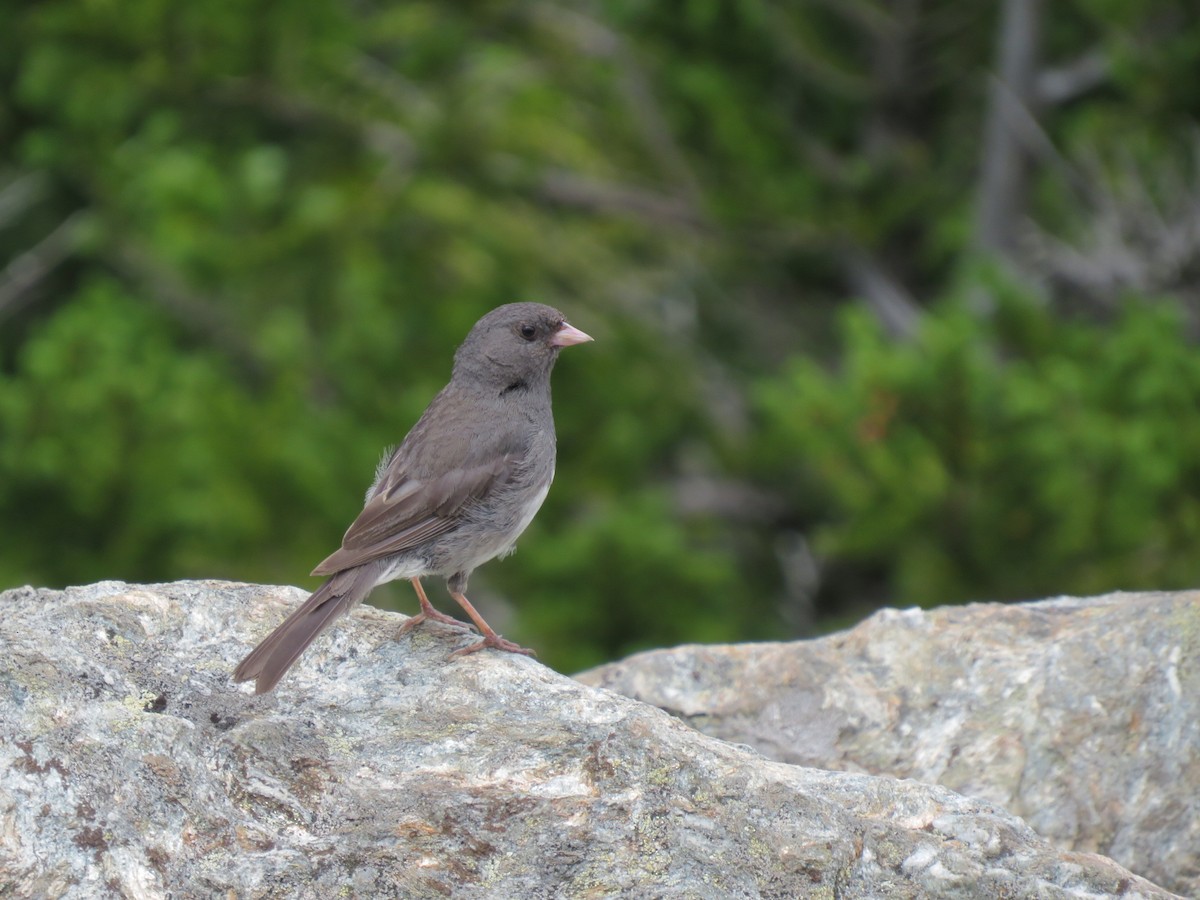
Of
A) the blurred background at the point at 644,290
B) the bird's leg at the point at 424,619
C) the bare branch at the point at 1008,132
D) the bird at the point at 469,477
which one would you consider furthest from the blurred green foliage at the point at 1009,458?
the bird's leg at the point at 424,619

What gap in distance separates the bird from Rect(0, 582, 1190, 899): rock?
0.59m

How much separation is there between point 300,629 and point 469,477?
1.11 m

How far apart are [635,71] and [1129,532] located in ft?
12.7

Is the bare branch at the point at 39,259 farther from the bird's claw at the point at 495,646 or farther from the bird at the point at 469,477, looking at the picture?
the bird's claw at the point at 495,646

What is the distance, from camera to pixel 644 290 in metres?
9.14

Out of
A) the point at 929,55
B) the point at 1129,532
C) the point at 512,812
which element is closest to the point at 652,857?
the point at 512,812

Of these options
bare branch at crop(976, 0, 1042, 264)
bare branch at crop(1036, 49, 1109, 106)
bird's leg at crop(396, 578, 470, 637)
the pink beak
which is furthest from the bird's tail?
bare branch at crop(1036, 49, 1109, 106)

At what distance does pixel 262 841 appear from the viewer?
2832mm

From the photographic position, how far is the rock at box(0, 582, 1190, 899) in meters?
2.77

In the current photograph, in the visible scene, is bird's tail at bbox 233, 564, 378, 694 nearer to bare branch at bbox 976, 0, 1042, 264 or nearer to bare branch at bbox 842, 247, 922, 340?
bare branch at bbox 842, 247, 922, 340

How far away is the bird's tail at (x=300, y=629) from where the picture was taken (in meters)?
3.22

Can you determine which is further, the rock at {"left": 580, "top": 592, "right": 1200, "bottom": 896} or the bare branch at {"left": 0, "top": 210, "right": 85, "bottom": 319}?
the bare branch at {"left": 0, "top": 210, "right": 85, "bottom": 319}

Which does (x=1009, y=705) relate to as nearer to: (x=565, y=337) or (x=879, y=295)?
(x=565, y=337)

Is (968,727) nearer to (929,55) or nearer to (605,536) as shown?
(605,536)
